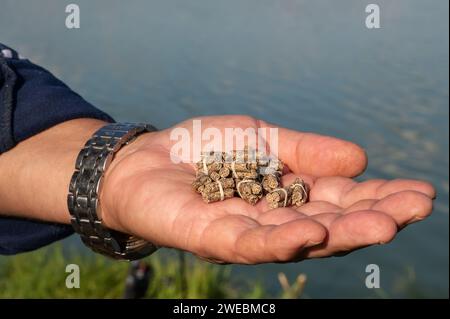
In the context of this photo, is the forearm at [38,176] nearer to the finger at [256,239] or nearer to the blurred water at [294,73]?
the finger at [256,239]

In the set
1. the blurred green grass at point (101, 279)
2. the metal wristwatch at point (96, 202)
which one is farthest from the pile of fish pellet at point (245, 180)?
the blurred green grass at point (101, 279)

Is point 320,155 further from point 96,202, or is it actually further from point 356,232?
point 96,202

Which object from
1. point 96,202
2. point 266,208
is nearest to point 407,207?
point 266,208

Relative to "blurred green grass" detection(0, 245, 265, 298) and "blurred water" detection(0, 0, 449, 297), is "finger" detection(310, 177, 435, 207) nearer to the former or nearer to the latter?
"blurred green grass" detection(0, 245, 265, 298)

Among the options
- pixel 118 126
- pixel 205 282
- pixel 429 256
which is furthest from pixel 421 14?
pixel 118 126

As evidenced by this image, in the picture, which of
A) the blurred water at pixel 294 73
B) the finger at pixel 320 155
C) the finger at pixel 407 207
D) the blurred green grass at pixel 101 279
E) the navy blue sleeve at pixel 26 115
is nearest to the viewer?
the finger at pixel 407 207
